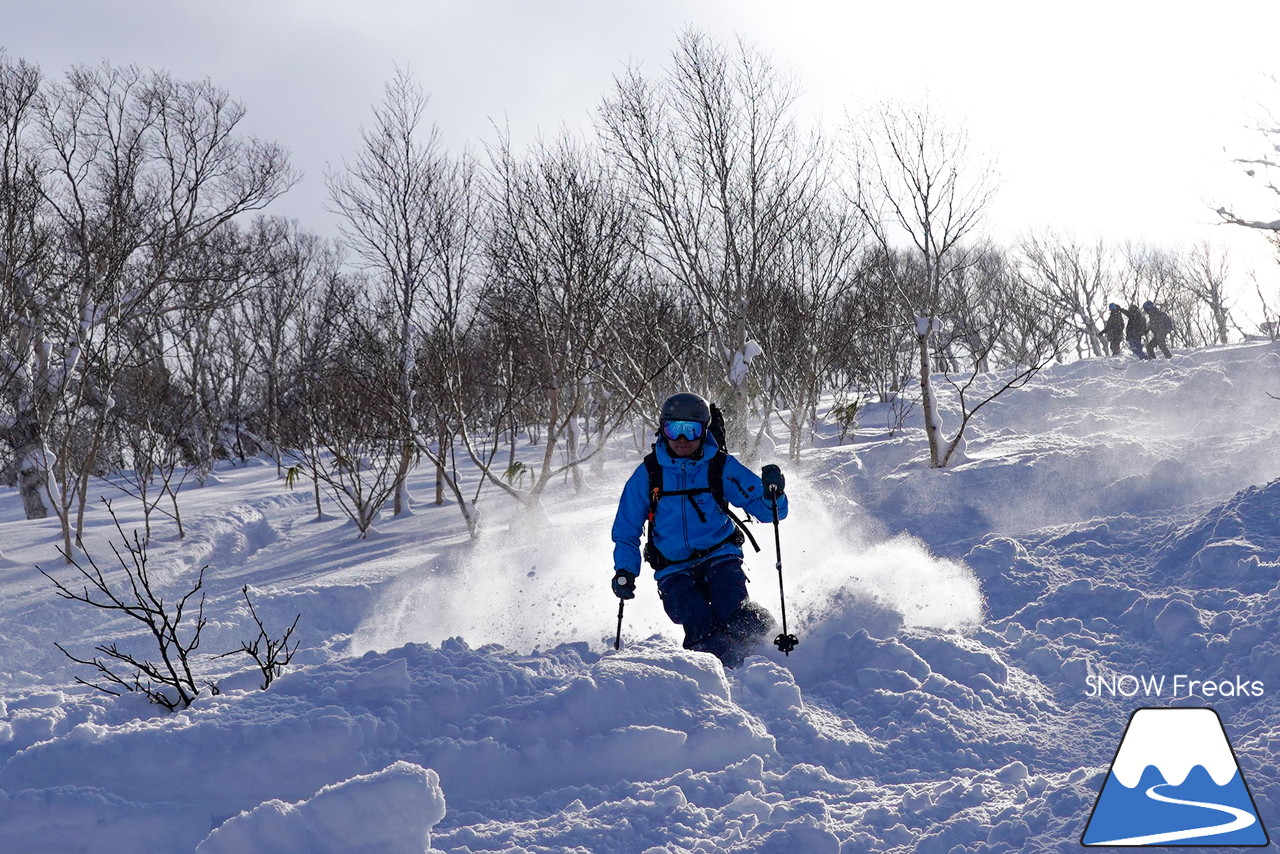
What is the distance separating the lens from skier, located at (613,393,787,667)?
4902 mm

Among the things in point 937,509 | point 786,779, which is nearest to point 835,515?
point 937,509

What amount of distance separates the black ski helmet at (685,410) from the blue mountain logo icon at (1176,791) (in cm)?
256

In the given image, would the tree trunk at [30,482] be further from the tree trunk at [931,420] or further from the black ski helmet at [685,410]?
the tree trunk at [931,420]

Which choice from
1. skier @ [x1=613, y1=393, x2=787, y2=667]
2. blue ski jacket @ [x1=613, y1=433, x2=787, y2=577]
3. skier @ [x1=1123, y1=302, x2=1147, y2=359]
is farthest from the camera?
skier @ [x1=1123, y1=302, x2=1147, y2=359]

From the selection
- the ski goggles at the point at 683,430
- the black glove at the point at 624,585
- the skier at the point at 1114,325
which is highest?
the skier at the point at 1114,325

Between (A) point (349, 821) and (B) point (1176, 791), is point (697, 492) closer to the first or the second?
(B) point (1176, 791)

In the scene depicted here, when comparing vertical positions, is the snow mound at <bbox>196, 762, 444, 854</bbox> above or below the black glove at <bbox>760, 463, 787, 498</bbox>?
below

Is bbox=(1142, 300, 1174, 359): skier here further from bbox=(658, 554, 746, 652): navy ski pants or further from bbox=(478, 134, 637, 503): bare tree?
bbox=(658, 554, 746, 652): navy ski pants

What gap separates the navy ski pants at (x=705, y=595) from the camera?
4.80 m

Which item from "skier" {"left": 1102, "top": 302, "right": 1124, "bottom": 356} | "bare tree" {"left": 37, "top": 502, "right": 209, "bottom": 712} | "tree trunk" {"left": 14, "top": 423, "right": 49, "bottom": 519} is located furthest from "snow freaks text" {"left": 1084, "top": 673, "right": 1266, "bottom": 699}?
"skier" {"left": 1102, "top": 302, "right": 1124, "bottom": 356}

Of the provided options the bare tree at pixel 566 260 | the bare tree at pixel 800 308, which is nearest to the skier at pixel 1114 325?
the bare tree at pixel 800 308

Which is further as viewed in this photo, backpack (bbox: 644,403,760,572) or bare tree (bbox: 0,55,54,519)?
bare tree (bbox: 0,55,54,519)

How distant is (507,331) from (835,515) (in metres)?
5.44

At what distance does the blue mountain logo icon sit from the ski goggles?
2.53 meters
